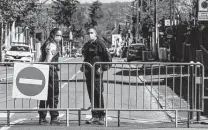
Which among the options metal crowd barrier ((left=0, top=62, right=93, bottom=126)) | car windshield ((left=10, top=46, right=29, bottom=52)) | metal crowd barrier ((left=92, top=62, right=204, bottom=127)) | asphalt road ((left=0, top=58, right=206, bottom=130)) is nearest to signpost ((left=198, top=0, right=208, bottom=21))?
metal crowd barrier ((left=92, top=62, right=204, bottom=127))

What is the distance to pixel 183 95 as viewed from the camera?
11.6 meters

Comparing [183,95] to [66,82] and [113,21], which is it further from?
[113,21]

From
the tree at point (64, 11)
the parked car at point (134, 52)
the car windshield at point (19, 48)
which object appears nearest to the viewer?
the car windshield at point (19, 48)

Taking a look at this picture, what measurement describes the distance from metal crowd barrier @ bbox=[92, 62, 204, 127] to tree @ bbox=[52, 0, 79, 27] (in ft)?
375

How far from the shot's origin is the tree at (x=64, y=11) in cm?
12699

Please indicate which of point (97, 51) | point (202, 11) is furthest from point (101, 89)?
point (202, 11)

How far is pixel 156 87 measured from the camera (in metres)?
11.5

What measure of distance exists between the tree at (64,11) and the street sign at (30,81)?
377 ft

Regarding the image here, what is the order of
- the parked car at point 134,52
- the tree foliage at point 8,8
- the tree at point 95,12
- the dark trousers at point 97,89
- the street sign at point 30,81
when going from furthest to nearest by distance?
the tree at point 95,12
the parked car at point 134,52
the tree foliage at point 8,8
the dark trousers at point 97,89
the street sign at point 30,81

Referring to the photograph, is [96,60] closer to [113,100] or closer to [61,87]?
[113,100]

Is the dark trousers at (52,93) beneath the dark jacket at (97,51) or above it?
beneath

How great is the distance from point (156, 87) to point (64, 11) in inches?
4622

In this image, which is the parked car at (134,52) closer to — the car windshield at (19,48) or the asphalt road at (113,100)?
the car windshield at (19,48)

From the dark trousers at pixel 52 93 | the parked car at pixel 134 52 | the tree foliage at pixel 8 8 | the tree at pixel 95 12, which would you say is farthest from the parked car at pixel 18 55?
the tree at pixel 95 12
